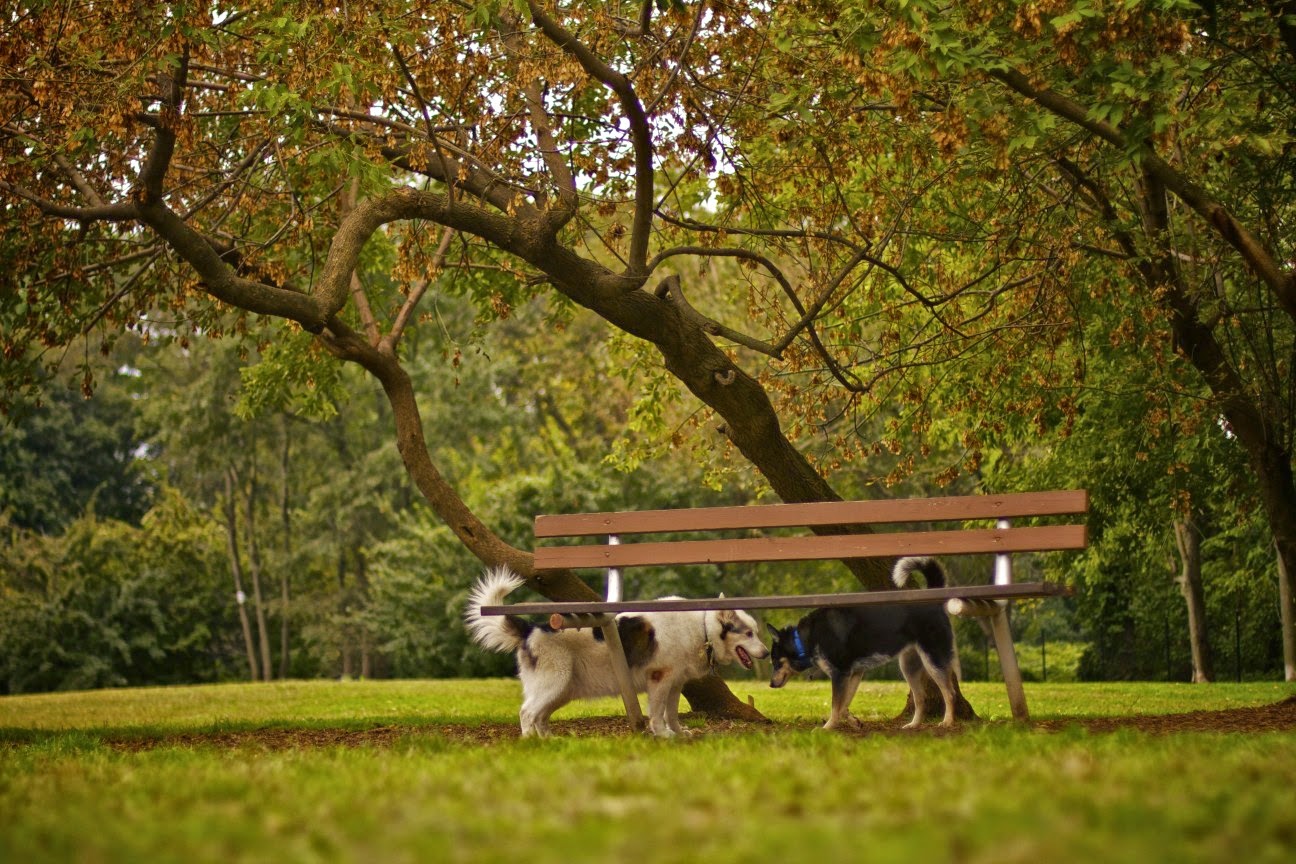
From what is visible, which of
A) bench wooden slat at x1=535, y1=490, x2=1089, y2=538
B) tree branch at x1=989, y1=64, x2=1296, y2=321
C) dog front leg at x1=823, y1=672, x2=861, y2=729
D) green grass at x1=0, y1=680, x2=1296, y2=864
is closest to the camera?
green grass at x1=0, y1=680, x2=1296, y2=864

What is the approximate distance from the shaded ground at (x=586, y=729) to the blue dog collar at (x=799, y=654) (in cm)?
49

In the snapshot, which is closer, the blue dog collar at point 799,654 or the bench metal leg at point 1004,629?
the bench metal leg at point 1004,629

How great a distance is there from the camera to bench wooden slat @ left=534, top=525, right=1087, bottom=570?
7.82 m

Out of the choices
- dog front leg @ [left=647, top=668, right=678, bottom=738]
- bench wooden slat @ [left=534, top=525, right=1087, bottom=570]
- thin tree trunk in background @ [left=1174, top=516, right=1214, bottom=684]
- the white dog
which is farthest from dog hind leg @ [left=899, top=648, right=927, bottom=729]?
thin tree trunk in background @ [left=1174, top=516, right=1214, bottom=684]

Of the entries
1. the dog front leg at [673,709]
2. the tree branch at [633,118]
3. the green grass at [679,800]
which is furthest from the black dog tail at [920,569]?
the tree branch at [633,118]

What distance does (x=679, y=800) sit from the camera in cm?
479

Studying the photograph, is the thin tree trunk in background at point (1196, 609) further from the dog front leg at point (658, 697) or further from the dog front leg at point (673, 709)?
the dog front leg at point (658, 697)

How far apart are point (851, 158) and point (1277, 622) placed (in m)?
18.4

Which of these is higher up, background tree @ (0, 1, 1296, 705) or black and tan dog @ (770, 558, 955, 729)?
background tree @ (0, 1, 1296, 705)

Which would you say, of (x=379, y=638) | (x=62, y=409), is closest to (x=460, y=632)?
(x=379, y=638)

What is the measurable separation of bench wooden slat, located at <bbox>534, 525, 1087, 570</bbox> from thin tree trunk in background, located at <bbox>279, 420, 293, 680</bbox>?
2870cm

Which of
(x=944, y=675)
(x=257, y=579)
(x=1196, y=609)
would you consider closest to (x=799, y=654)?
(x=944, y=675)

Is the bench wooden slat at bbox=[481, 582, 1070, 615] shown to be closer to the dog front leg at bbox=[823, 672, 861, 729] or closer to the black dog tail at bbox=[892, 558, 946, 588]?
the black dog tail at bbox=[892, 558, 946, 588]

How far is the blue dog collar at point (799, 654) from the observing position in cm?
967
